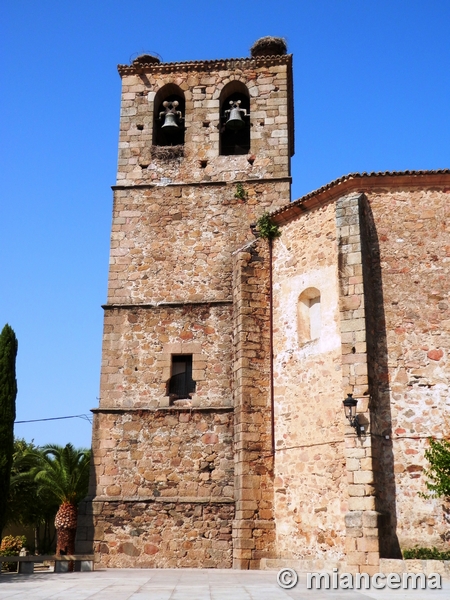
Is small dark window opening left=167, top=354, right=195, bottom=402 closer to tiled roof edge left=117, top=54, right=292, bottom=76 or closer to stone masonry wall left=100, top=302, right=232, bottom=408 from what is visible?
stone masonry wall left=100, top=302, right=232, bottom=408

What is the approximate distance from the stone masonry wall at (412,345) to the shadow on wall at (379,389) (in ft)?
0.06

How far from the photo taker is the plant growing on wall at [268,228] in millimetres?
14781

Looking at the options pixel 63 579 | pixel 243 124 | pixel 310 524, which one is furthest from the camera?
pixel 243 124

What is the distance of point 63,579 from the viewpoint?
11.0 metres

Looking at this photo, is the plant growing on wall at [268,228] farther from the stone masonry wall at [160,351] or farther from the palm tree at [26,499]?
the palm tree at [26,499]

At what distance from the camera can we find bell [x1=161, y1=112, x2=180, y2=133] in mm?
17031

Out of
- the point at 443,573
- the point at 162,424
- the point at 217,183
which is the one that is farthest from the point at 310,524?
the point at 217,183

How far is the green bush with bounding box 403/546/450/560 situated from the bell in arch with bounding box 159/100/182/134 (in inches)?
451

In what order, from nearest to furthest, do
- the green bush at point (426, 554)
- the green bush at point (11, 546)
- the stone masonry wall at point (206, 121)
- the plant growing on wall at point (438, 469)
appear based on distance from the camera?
the green bush at point (426, 554), the plant growing on wall at point (438, 469), the stone masonry wall at point (206, 121), the green bush at point (11, 546)

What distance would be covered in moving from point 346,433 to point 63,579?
5343mm

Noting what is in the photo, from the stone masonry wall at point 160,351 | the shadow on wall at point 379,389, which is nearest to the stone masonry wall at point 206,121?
the stone masonry wall at point 160,351

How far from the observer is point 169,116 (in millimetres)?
17172

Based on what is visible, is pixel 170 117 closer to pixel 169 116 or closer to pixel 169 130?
pixel 169 116

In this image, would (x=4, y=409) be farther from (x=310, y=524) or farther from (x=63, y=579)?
(x=310, y=524)
